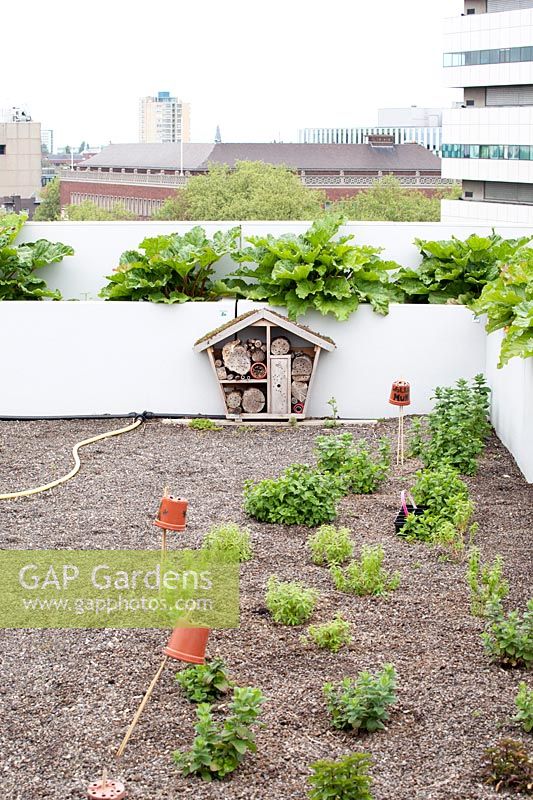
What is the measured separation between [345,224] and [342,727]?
31.3ft

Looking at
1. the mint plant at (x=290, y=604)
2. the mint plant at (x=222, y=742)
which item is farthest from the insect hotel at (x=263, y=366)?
the mint plant at (x=222, y=742)

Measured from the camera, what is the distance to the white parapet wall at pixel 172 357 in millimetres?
12305

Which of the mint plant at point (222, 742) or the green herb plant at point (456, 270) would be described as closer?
the mint plant at point (222, 742)

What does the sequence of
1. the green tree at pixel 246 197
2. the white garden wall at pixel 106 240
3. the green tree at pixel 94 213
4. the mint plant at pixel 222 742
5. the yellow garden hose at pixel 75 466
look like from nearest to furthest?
the mint plant at pixel 222 742
the yellow garden hose at pixel 75 466
the white garden wall at pixel 106 240
the green tree at pixel 246 197
the green tree at pixel 94 213

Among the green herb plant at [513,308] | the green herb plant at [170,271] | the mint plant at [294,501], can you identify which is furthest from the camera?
the green herb plant at [170,271]

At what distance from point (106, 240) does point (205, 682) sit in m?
9.36

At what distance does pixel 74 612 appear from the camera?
6.46m

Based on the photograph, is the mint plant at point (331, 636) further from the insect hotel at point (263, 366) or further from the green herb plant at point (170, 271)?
the green herb plant at point (170, 271)

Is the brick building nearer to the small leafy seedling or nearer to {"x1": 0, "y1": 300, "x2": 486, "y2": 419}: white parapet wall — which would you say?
{"x1": 0, "y1": 300, "x2": 486, "y2": 419}: white parapet wall

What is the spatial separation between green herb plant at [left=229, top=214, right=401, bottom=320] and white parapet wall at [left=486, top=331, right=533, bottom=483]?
61.5 inches

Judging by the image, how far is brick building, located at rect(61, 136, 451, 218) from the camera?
392ft

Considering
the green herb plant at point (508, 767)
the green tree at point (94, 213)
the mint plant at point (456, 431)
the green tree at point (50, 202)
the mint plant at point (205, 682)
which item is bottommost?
the green herb plant at point (508, 767)

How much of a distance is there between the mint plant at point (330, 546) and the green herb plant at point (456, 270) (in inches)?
224

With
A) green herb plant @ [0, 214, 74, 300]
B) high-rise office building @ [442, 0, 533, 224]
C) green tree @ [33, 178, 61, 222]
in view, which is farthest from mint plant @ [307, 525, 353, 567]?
green tree @ [33, 178, 61, 222]
